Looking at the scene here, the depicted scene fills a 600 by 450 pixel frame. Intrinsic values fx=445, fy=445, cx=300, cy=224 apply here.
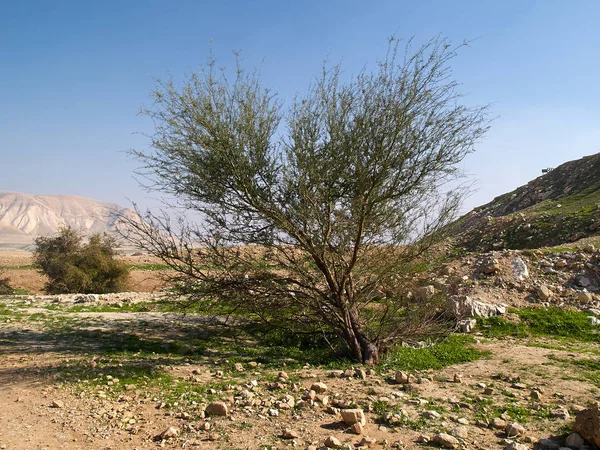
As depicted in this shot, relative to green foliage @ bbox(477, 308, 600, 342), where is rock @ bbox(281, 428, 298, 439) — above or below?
below

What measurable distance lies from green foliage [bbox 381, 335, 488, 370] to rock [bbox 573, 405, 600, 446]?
10.4 ft

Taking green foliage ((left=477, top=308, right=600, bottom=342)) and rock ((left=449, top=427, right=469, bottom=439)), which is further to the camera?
green foliage ((left=477, top=308, right=600, bottom=342))

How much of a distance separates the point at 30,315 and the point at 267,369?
26.3 ft

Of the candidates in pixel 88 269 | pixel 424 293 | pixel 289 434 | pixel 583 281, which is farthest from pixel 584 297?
pixel 88 269

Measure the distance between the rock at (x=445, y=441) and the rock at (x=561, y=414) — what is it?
1.73 meters

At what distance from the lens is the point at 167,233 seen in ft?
27.0

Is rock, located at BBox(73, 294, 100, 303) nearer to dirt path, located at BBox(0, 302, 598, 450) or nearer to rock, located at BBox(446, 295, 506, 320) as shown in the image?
dirt path, located at BBox(0, 302, 598, 450)

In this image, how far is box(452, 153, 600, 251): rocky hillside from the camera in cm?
2033

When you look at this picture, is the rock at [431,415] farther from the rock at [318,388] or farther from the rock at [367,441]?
the rock at [318,388]

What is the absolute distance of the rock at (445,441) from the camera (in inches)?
181

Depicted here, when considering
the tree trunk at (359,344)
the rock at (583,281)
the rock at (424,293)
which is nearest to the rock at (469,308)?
the rock at (424,293)

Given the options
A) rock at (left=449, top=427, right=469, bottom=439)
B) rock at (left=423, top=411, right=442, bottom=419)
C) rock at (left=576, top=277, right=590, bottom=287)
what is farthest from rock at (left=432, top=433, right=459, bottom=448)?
rock at (left=576, top=277, right=590, bottom=287)

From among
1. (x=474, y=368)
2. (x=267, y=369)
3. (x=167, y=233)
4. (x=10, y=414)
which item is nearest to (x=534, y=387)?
(x=474, y=368)

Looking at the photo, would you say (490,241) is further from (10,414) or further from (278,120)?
(10,414)
